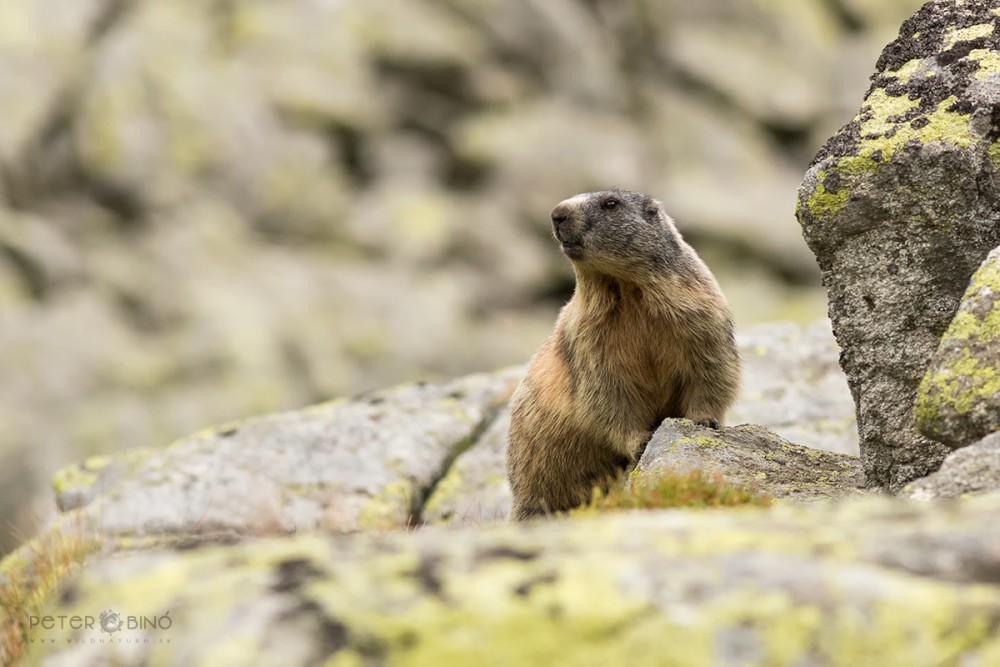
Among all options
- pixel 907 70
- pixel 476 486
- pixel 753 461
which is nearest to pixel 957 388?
pixel 753 461

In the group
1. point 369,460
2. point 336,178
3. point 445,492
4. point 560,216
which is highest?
point 336,178

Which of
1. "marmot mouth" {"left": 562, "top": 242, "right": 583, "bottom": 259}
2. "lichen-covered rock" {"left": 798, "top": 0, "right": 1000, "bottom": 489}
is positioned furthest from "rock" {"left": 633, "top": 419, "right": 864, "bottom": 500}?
"marmot mouth" {"left": 562, "top": 242, "right": 583, "bottom": 259}

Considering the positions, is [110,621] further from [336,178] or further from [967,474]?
[336,178]

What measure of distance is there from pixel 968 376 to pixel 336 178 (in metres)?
39.8

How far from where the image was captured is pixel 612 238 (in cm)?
1120

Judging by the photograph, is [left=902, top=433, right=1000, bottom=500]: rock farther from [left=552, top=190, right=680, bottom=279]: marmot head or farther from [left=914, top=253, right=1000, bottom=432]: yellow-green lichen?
[left=552, top=190, right=680, bottom=279]: marmot head

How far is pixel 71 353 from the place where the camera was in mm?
37438

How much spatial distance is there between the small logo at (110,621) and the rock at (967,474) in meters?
4.66

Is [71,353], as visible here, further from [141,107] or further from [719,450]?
[719,450]

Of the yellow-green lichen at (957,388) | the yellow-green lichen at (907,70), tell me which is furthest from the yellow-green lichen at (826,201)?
the yellow-green lichen at (957,388)

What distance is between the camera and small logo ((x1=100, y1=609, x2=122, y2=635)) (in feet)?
16.3

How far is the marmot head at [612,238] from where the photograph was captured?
11.1 meters

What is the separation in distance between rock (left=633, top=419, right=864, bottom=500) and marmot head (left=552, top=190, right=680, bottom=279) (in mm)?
1734

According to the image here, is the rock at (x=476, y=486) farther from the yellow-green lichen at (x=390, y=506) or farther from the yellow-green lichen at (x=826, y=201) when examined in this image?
the yellow-green lichen at (x=826, y=201)
